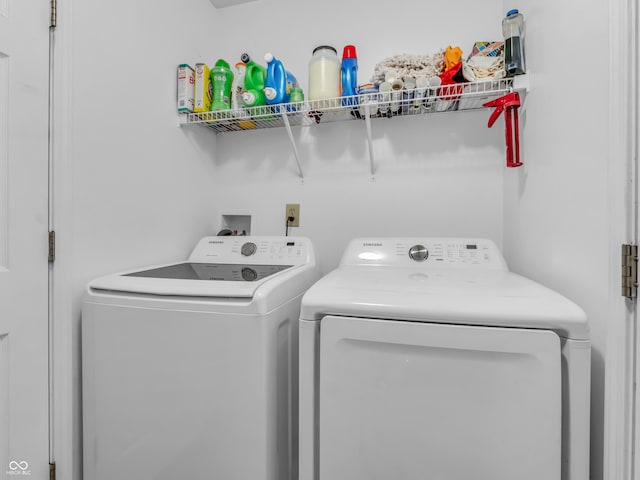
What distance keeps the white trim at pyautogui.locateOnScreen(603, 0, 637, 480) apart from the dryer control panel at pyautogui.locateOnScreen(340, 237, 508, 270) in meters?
0.62

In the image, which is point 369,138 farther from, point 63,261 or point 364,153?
point 63,261

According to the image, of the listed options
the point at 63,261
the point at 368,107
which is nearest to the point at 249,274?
the point at 63,261

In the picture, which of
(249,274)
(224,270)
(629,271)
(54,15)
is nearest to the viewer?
(629,271)

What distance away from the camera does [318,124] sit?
189 centimetres

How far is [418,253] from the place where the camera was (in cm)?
148

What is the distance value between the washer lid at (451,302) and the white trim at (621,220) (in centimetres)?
9

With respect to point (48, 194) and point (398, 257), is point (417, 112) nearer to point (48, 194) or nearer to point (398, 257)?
point (398, 257)

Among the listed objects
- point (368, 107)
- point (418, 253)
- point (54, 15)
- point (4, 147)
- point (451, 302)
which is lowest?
point (451, 302)

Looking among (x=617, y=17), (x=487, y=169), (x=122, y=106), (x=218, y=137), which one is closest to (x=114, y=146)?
(x=122, y=106)

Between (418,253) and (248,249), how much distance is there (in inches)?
33.0

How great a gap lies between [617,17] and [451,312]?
2.60 ft

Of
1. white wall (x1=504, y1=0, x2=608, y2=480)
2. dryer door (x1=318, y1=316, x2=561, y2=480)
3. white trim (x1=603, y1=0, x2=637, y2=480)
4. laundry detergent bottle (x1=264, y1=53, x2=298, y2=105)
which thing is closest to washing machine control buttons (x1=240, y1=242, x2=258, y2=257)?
laundry detergent bottle (x1=264, y1=53, x2=298, y2=105)

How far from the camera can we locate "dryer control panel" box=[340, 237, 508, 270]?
4.65ft

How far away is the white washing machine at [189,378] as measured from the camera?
972 mm
